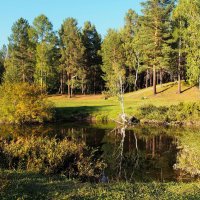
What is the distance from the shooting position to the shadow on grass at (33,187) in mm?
14354

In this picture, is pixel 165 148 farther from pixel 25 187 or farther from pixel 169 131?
pixel 25 187

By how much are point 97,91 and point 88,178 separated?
80.1 metres

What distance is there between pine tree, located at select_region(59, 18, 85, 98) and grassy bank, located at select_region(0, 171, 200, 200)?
208 feet

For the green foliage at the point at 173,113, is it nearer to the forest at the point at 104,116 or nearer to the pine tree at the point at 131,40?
the forest at the point at 104,116

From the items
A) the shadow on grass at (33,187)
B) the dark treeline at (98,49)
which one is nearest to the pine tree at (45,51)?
the dark treeline at (98,49)

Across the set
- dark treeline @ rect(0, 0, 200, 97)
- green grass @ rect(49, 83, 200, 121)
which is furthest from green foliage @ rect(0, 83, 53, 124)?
dark treeline @ rect(0, 0, 200, 97)

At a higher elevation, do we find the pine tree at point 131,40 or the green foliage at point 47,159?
the pine tree at point 131,40

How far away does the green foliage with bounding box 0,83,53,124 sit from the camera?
52.5m

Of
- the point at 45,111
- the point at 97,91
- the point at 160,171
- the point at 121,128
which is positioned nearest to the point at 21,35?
the point at 97,91

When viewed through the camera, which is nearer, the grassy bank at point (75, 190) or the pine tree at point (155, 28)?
the grassy bank at point (75, 190)

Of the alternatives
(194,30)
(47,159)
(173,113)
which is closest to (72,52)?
(194,30)

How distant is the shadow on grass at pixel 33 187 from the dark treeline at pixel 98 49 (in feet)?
160

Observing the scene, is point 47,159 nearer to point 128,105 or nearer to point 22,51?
point 128,105

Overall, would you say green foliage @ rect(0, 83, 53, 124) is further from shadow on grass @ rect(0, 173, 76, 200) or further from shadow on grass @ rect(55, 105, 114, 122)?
shadow on grass @ rect(0, 173, 76, 200)
